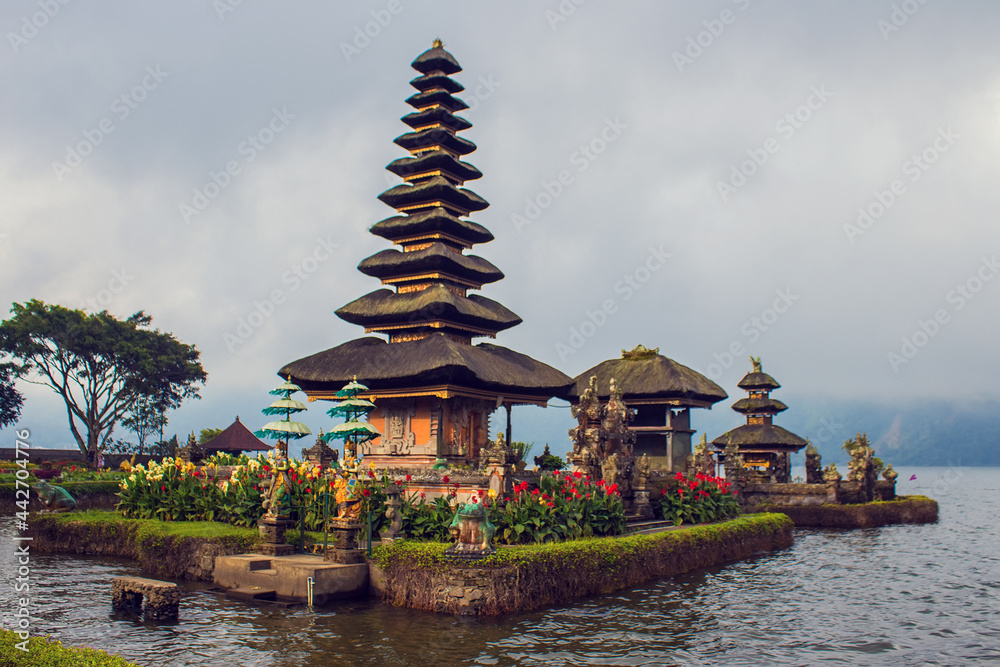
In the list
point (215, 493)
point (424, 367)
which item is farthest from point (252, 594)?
point (424, 367)

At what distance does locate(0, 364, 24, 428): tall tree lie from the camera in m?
57.1

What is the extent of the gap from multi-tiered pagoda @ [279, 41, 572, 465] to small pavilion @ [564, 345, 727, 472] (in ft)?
22.0

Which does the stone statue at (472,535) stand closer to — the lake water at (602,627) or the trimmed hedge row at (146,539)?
the lake water at (602,627)

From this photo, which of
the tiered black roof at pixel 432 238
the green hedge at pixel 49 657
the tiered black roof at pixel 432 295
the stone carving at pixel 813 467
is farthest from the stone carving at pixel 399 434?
the stone carving at pixel 813 467

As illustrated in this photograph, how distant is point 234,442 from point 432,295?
80.7ft

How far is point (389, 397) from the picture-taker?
33250 millimetres

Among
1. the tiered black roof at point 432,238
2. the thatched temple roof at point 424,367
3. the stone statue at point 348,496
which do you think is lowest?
the stone statue at point 348,496

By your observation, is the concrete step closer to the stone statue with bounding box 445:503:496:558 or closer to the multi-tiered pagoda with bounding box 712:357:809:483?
the stone statue with bounding box 445:503:496:558

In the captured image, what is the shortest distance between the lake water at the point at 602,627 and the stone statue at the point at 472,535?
140 centimetres

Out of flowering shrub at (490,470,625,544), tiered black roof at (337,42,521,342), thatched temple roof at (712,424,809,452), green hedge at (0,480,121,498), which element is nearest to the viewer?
flowering shrub at (490,470,625,544)

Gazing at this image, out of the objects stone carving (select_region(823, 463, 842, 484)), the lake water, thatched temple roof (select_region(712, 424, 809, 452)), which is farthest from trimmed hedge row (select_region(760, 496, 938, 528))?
the lake water

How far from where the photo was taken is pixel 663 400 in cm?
4266

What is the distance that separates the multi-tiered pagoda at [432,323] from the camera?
107 feet

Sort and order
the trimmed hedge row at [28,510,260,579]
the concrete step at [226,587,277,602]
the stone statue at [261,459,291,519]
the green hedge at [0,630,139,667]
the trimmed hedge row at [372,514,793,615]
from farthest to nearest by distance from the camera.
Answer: the trimmed hedge row at [28,510,260,579] < the stone statue at [261,459,291,519] < the concrete step at [226,587,277,602] < the trimmed hedge row at [372,514,793,615] < the green hedge at [0,630,139,667]
